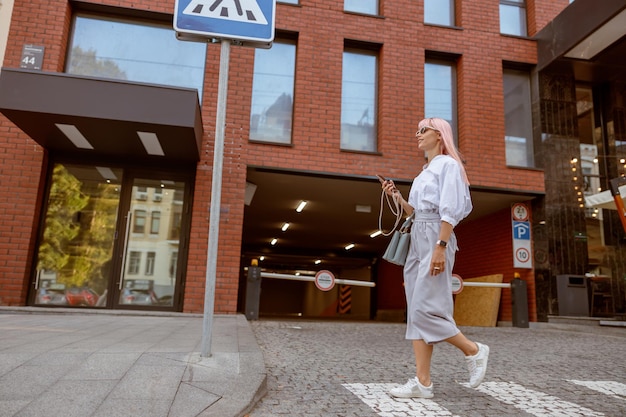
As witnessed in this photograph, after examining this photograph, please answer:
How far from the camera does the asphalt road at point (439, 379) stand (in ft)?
9.43

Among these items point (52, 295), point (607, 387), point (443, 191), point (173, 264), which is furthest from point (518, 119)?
point (52, 295)

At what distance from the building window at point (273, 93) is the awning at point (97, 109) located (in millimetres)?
1974

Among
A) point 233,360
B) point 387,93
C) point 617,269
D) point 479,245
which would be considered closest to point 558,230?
point 617,269

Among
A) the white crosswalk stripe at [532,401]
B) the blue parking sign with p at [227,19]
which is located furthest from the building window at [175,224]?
the white crosswalk stripe at [532,401]

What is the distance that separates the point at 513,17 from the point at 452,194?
10447 mm

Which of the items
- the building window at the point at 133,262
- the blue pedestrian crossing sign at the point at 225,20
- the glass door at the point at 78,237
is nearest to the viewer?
the blue pedestrian crossing sign at the point at 225,20

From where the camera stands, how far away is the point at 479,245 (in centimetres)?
1321

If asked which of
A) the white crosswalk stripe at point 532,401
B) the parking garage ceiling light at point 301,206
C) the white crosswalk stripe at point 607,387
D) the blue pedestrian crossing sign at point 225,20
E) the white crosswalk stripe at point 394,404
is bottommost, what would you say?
the white crosswalk stripe at point 394,404

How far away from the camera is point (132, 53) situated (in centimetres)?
974

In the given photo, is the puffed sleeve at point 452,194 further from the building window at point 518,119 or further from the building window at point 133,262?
the building window at point 518,119

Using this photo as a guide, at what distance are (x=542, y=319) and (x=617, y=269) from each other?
219 centimetres

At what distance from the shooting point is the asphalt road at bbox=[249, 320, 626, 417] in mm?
2875

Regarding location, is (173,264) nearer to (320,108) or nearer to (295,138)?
(295,138)

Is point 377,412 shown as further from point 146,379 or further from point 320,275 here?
point 320,275
